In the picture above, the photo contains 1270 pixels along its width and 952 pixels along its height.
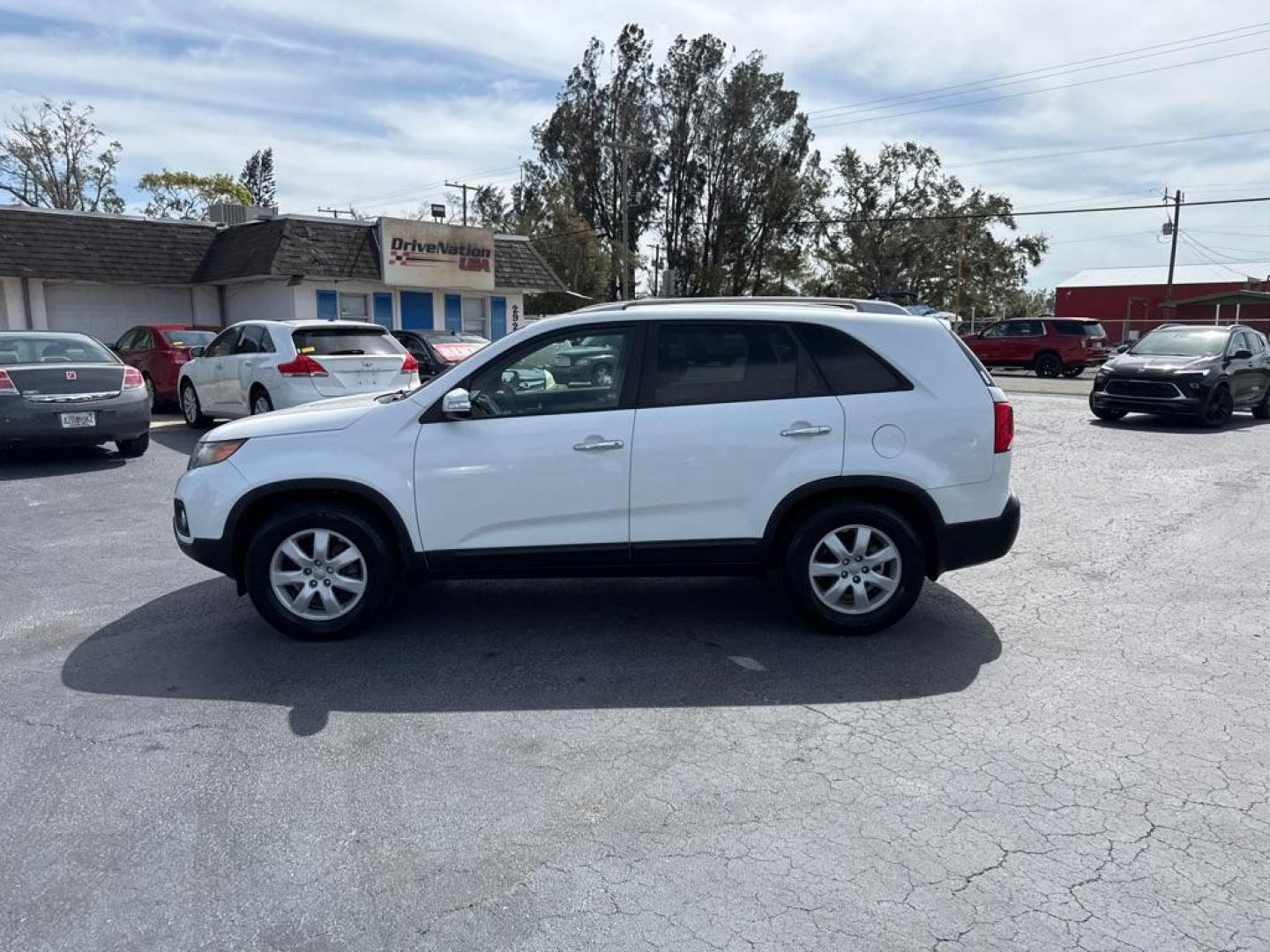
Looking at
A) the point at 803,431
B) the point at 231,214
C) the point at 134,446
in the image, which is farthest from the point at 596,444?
the point at 231,214

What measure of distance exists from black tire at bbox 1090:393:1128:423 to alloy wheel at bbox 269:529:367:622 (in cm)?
1355

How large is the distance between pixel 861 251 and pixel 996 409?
49.2m

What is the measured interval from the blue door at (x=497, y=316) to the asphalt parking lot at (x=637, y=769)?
2331 cm


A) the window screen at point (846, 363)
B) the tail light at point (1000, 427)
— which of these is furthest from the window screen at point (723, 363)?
the tail light at point (1000, 427)

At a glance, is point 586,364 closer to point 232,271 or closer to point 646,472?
point 646,472

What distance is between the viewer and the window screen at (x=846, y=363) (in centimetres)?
509

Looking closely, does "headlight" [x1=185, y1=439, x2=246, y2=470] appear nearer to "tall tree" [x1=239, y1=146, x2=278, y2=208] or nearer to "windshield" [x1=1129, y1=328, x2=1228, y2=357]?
"windshield" [x1=1129, y1=328, x2=1228, y2=357]

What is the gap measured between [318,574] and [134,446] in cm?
A: 736

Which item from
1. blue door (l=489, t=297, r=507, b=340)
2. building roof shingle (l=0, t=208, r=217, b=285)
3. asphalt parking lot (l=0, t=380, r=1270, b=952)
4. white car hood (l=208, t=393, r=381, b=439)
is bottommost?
asphalt parking lot (l=0, t=380, r=1270, b=952)

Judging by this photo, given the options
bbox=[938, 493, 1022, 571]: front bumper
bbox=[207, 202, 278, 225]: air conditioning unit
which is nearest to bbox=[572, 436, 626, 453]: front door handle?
bbox=[938, 493, 1022, 571]: front bumper

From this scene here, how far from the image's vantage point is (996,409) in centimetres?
511

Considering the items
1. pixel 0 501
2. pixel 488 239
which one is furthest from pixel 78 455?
pixel 488 239

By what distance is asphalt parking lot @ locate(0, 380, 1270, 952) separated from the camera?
2.86 m

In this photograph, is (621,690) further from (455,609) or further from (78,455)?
(78,455)
